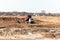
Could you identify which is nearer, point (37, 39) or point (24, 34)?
point (37, 39)

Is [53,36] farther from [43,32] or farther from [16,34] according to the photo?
[16,34]

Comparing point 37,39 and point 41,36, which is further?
point 41,36

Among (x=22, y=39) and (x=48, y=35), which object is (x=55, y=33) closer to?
(x=48, y=35)

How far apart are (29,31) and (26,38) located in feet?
12.1

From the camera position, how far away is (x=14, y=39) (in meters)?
21.7

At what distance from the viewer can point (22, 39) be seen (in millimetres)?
21906

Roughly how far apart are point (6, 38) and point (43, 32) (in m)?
5.40

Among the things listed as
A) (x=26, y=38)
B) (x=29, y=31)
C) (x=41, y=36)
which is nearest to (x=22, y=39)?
(x=26, y=38)

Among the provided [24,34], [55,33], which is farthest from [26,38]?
[55,33]

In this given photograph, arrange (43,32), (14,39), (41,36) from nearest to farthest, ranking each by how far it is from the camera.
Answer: (14,39), (41,36), (43,32)

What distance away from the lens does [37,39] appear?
22.1m

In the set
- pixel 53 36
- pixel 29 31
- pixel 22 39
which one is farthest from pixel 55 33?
pixel 22 39

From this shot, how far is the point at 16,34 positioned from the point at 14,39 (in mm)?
3153

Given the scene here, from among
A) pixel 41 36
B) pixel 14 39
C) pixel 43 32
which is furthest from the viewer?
pixel 43 32
